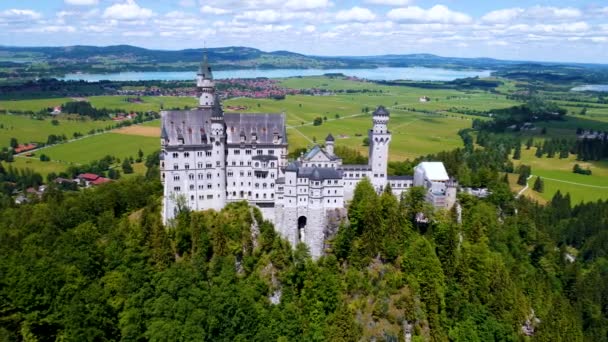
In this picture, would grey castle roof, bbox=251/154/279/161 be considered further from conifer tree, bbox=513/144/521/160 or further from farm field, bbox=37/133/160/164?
conifer tree, bbox=513/144/521/160

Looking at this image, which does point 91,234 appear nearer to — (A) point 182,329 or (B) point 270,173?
(A) point 182,329

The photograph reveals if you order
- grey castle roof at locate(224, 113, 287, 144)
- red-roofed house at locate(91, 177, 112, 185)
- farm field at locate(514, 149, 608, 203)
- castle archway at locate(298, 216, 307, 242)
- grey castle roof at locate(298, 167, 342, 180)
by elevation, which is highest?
grey castle roof at locate(224, 113, 287, 144)

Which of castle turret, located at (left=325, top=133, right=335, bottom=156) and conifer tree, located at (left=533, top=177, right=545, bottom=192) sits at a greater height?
castle turret, located at (left=325, top=133, right=335, bottom=156)

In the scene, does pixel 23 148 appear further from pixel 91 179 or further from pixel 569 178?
pixel 569 178

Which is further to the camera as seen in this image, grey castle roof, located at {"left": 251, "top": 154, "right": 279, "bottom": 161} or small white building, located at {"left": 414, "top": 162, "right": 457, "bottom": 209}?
small white building, located at {"left": 414, "top": 162, "right": 457, "bottom": 209}

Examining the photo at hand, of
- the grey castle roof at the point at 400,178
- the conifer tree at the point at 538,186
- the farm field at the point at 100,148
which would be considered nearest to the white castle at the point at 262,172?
the grey castle roof at the point at 400,178

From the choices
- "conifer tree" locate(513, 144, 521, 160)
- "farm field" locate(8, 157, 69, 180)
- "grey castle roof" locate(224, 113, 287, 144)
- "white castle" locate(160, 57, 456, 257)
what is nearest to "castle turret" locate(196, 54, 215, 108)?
"white castle" locate(160, 57, 456, 257)

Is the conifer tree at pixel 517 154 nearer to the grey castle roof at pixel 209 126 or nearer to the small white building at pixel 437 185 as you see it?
the small white building at pixel 437 185
